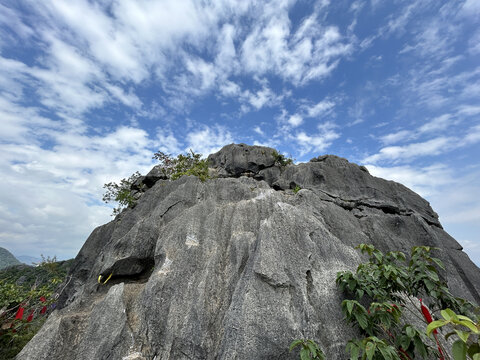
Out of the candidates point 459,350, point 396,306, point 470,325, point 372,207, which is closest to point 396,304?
point 396,306

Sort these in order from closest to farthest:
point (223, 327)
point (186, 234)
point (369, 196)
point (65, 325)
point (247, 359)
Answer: point (247, 359) → point (223, 327) → point (65, 325) → point (186, 234) → point (369, 196)

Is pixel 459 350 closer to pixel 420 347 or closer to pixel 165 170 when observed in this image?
pixel 420 347

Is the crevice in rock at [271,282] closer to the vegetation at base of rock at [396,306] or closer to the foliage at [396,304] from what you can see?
the vegetation at base of rock at [396,306]

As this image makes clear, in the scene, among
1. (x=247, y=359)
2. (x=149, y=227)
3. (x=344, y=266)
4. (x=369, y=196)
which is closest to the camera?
(x=247, y=359)

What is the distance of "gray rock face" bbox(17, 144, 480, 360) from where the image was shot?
27.9ft

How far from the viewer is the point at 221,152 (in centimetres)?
3831

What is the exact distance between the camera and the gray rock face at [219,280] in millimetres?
8508

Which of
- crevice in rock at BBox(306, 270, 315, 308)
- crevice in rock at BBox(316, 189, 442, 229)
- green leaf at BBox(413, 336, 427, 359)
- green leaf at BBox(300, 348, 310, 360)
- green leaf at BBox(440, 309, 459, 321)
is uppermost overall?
crevice in rock at BBox(316, 189, 442, 229)

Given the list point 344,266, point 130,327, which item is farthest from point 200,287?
point 344,266

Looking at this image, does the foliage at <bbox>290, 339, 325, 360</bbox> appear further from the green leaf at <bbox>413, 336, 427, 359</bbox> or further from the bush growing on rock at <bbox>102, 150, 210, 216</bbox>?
the bush growing on rock at <bbox>102, 150, 210, 216</bbox>

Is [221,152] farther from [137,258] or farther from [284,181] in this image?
[137,258]

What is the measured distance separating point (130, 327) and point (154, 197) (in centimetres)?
986

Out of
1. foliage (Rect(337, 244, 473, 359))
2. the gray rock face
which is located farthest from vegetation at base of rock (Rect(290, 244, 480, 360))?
the gray rock face

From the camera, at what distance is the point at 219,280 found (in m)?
10.6
